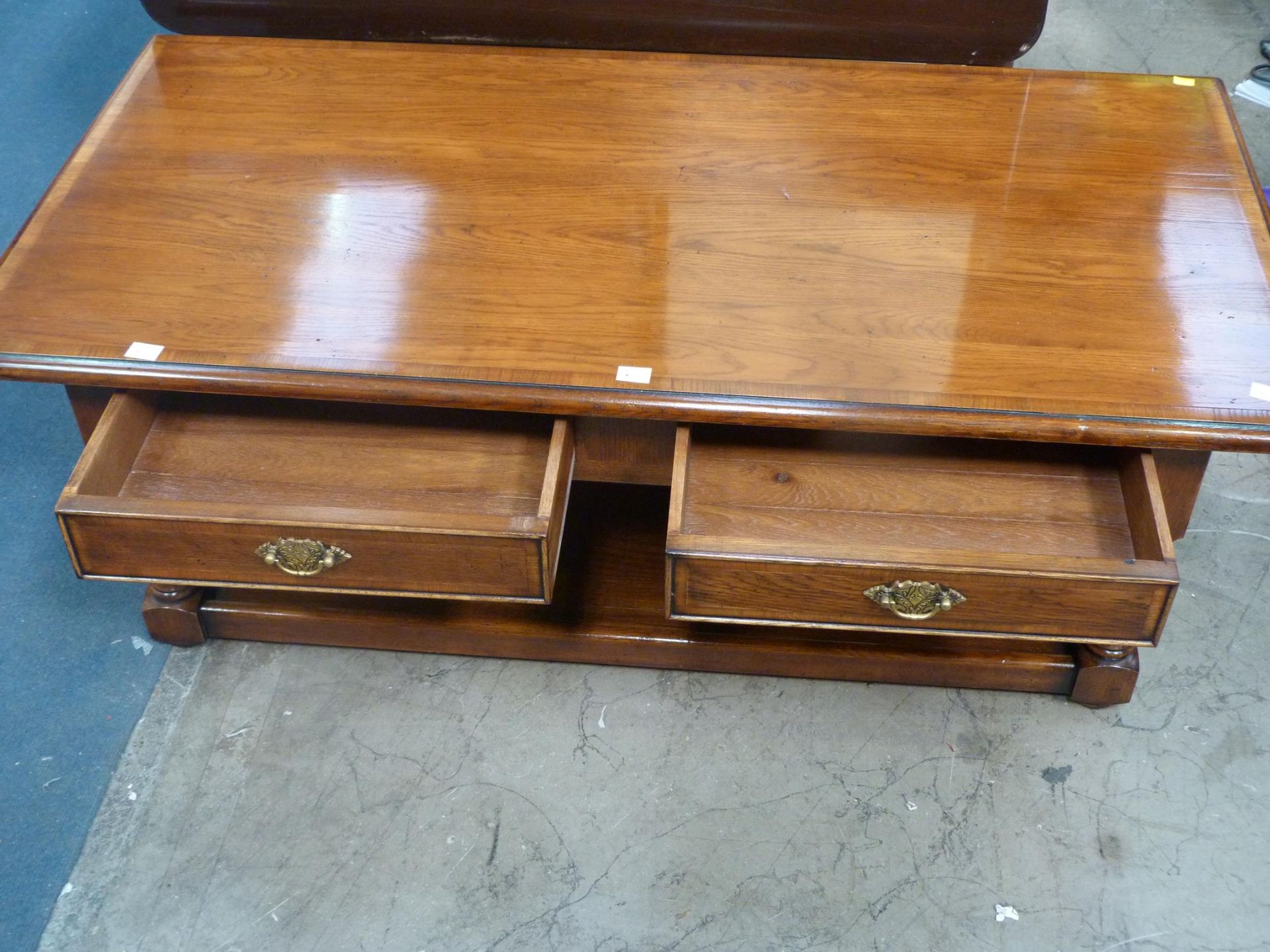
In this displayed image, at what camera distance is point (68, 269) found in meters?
1.23

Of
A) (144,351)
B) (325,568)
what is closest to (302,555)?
(325,568)

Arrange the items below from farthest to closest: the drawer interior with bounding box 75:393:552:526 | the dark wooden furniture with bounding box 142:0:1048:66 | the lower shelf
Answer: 1. the dark wooden furniture with bounding box 142:0:1048:66
2. the lower shelf
3. the drawer interior with bounding box 75:393:552:526

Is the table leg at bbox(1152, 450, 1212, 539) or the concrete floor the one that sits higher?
the table leg at bbox(1152, 450, 1212, 539)

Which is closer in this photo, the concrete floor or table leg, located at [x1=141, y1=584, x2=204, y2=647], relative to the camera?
the concrete floor

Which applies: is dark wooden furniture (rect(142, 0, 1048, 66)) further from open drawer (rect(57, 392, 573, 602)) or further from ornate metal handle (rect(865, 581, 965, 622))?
ornate metal handle (rect(865, 581, 965, 622))

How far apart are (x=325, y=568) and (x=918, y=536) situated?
1.82ft

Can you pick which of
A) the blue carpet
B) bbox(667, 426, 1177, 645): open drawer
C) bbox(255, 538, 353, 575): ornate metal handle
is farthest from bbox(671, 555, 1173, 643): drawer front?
the blue carpet

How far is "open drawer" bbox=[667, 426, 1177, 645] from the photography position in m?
1.07

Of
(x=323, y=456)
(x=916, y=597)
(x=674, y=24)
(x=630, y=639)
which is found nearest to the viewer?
(x=916, y=597)

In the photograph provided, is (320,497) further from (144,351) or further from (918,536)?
(918,536)

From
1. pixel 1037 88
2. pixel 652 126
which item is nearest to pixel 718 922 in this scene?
pixel 652 126

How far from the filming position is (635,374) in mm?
1126

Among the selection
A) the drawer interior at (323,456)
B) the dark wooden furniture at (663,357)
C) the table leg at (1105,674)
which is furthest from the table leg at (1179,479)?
the drawer interior at (323,456)

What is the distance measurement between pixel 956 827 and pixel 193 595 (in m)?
0.84
